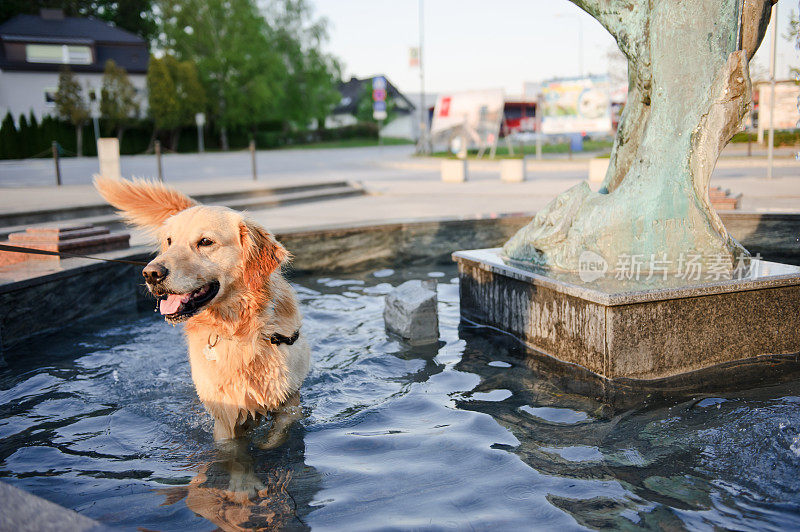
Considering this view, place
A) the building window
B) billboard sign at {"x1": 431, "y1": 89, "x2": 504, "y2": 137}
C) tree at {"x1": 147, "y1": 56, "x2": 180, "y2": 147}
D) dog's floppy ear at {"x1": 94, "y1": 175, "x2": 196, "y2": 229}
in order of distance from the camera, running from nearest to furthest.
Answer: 1. dog's floppy ear at {"x1": 94, "y1": 175, "x2": 196, "y2": 229}
2. billboard sign at {"x1": 431, "y1": 89, "x2": 504, "y2": 137}
3. tree at {"x1": 147, "y1": 56, "x2": 180, "y2": 147}
4. the building window

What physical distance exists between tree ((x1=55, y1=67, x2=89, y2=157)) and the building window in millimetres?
9213

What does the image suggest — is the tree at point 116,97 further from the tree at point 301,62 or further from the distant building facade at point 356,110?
the distant building facade at point 356,110

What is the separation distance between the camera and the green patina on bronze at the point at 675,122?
534 centimetres

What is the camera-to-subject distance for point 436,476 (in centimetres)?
387

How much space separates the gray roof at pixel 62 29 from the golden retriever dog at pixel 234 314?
60836 millimetres

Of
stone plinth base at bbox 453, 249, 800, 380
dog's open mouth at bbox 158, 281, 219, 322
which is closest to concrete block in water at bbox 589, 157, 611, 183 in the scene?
stone plinth base at bbox 453, 249, 800, 380

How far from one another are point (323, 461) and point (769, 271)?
4.00 m

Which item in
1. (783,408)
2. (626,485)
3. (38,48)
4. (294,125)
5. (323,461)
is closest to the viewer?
(626,485)

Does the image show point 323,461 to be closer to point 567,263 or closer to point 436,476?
point 436,476

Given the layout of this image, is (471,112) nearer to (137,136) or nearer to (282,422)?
(282,422)

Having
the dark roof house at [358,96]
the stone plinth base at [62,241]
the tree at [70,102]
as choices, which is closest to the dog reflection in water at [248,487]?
the stone plinth base at [62,241]

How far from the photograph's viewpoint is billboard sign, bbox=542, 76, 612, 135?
26656mm

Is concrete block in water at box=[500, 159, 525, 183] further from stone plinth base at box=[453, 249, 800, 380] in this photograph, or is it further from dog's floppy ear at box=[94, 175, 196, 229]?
dog's floppy ear at box=[94, 175, 196, 229]

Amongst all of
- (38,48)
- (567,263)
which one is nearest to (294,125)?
(38,48)
